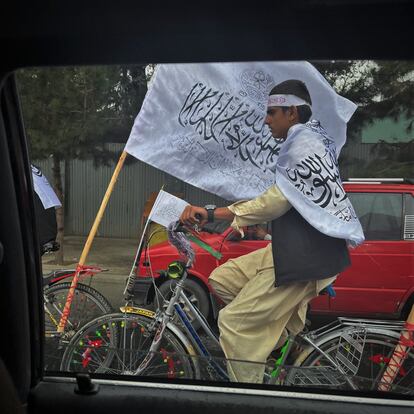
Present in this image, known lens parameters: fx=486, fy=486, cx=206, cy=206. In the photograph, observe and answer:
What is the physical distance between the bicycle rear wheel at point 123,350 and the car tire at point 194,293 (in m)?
0.21

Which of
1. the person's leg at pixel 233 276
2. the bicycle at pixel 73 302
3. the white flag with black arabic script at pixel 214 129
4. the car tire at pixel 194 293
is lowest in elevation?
the bicycle at pixel 73 302

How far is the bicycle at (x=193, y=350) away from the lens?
2441 mm


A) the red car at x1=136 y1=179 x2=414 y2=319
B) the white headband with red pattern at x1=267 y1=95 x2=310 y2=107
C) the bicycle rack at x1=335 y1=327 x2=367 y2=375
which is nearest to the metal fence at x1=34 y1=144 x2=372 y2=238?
the red car at x1=136 y1=179 x2=414 y2=319

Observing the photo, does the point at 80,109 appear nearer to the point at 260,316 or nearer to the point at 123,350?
the point at 123,350

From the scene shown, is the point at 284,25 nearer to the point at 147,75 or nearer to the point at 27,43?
the point at 27,43

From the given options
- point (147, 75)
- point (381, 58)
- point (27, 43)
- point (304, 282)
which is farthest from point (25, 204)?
point (304, 282)

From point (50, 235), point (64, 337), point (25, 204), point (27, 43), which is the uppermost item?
point (27, 43)

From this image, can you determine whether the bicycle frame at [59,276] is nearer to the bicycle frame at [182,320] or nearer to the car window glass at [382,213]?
the bicycle frame at [182,320]

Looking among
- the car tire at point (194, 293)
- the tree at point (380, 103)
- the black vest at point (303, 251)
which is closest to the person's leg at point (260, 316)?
the black vest at point (303, 251)

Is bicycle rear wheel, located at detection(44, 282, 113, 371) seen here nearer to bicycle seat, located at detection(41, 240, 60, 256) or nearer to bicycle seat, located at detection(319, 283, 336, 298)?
bicycle seat, located at detection(41, 240, 60, 256)

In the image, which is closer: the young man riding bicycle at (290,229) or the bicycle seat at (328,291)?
the young man riding bicycle at (290,229)

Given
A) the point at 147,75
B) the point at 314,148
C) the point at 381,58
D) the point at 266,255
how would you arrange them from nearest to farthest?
the point at 381,58, the point at 147,75, the point at 314,148, the point at 266,255

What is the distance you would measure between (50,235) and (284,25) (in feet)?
8.85

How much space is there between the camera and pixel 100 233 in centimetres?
319
